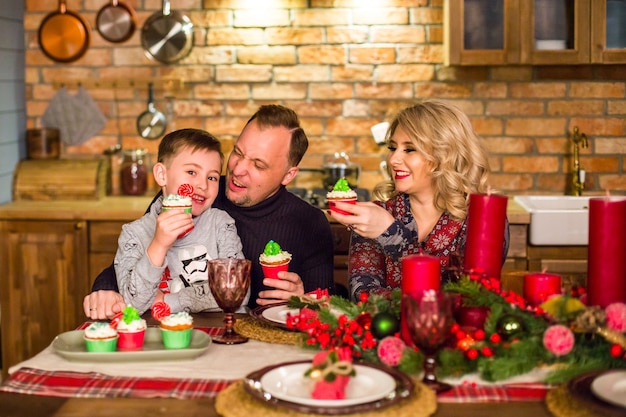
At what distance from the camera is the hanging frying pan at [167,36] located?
420cm

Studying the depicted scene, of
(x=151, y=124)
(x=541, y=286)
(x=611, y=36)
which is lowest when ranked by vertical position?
(x=541, y=286)

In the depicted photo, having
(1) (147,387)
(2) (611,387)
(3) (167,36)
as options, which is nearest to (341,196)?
(1) (147,387)

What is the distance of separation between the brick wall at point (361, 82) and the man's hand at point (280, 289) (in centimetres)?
203

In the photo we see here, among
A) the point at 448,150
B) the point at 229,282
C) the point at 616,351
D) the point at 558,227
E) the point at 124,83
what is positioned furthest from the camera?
the point at 124,83

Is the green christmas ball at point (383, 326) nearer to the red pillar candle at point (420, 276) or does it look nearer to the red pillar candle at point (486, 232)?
the red pillar candle at point (420, 276)

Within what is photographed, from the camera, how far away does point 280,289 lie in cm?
229

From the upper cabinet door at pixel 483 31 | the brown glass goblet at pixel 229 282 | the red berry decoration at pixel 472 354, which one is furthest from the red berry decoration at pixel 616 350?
the upper cabinet door at pixel 483 31

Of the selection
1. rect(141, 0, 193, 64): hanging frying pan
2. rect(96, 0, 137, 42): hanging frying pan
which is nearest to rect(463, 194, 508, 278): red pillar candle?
rect(141, 0, 193, 64): hanging frying pan

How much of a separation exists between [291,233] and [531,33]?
177 centimetres

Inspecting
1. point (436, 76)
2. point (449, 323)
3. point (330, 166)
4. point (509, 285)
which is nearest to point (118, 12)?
point (330, 166)

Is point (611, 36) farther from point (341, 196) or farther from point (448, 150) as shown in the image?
point (341, 196)

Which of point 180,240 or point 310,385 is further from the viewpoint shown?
point 180,240

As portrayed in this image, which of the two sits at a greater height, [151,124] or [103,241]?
[151,124]

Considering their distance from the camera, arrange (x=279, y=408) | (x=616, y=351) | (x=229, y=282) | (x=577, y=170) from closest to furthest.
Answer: (x=279, y=408) → (x=616, y=351) → (x=229, y=282) → (x=577, y=170)
